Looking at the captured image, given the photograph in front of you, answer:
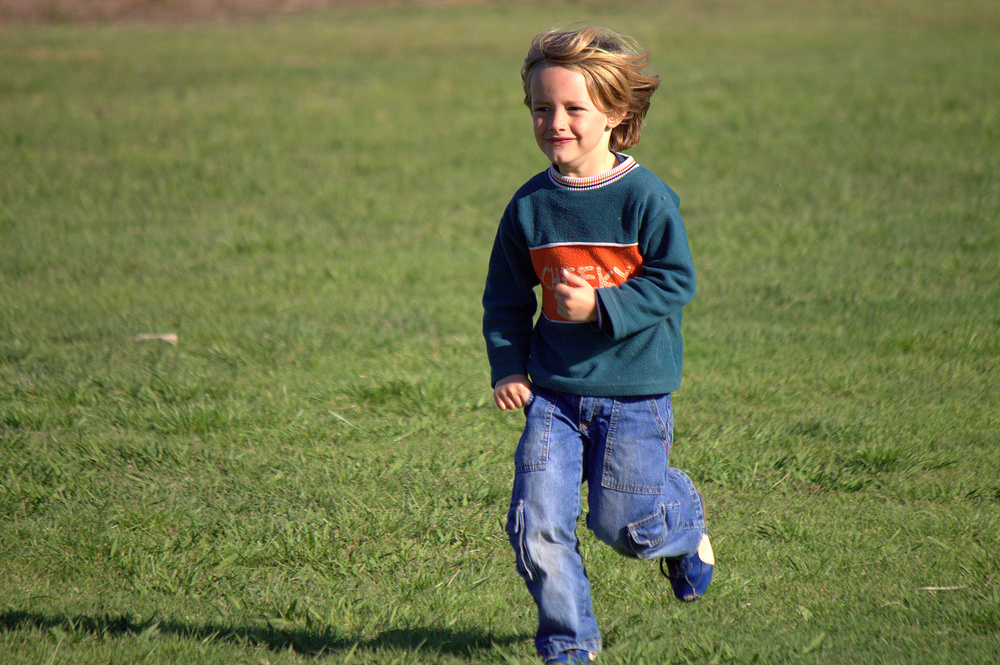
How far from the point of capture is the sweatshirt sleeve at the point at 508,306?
2.99m

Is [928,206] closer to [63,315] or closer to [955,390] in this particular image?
[955,390]

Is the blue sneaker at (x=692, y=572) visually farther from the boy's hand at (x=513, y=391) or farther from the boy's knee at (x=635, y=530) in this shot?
the boy's hand at (x=513, y=391)

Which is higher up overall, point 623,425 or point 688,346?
point 623,425

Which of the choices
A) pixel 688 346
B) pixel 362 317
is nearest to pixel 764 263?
pixel 688 346

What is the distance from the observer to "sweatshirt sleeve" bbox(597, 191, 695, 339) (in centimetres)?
270

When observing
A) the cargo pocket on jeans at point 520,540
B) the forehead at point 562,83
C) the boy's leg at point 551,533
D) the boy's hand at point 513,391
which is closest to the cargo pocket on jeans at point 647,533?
the boy's leg at point 551,533

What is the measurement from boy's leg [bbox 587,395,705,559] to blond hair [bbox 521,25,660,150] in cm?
89

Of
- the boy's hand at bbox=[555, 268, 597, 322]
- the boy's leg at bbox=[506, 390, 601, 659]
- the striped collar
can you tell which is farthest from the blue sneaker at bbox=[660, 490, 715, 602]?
the striped collar

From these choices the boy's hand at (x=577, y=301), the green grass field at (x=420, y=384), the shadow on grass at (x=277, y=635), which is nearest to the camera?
the boy's hand at (x=577, y=301)

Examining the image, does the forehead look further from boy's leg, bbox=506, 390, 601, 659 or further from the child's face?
boy's leg, bbox=506, 390, 601, 659

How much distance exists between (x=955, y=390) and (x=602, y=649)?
9.66 ft

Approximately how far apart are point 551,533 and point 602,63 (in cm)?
137

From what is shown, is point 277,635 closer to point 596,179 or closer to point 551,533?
point 551,533

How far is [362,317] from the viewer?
6281 millimetres
